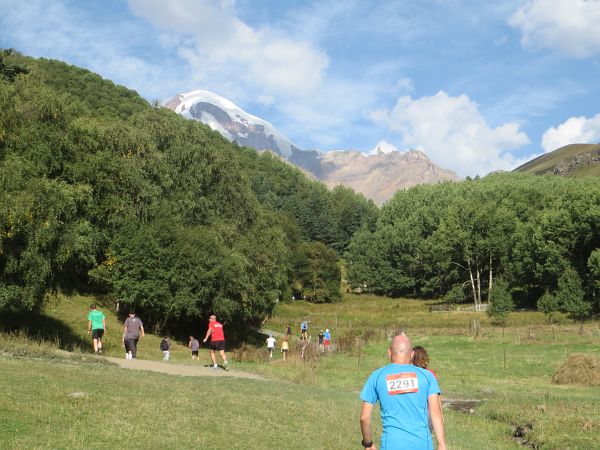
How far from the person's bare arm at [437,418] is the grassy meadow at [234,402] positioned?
4.85 m

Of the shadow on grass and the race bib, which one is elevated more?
the race bib

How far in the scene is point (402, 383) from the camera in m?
6.17

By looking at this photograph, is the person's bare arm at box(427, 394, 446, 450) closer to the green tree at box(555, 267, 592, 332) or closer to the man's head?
the man's head

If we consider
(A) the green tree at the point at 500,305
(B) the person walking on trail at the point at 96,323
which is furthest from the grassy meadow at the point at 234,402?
(A) the green tree at the point at 500,305

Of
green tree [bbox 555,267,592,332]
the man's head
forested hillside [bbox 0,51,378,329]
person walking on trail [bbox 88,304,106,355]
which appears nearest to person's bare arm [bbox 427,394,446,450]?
the man's head

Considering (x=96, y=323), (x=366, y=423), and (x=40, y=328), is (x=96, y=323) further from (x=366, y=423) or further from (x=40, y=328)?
(x=366, y=423)

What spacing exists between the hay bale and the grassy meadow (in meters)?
0.88

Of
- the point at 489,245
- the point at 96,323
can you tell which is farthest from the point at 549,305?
the point at 96,323

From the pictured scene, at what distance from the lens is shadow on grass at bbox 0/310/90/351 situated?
2619 cm

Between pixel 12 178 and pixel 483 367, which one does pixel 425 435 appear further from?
pixel 483 367

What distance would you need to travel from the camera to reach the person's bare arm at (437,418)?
241 inches

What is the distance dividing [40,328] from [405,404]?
86.8 feet

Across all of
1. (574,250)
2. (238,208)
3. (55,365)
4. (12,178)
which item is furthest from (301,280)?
(55,365)

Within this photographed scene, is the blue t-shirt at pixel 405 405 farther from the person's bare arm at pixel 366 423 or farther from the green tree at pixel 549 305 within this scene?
the green tree at pixel 549 305
